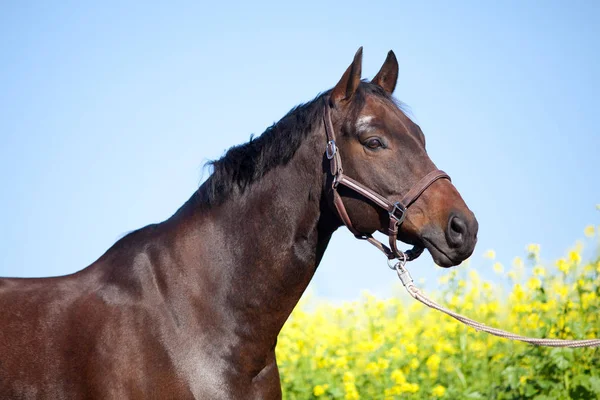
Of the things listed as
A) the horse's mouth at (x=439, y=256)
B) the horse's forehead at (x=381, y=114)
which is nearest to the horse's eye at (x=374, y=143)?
the horse's forehead at (x=381, y=114)

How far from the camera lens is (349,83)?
3838 millimetres

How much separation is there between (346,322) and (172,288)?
4.19 metres

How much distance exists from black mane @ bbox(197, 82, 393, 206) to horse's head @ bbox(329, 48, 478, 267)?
74mm

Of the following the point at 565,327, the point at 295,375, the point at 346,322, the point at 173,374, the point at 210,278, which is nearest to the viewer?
the point at 173,374

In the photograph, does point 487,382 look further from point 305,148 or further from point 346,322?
point 305,148

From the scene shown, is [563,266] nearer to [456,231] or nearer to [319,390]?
[319,390]

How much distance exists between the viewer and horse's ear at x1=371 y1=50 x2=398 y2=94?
14.1 feet

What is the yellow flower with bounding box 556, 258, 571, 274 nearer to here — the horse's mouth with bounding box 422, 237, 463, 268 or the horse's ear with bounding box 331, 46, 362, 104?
the horse's mouth with bounding box 422, 237, 463, 268

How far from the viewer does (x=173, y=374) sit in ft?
11.3

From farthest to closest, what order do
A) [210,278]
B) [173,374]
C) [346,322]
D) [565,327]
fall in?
[346,322] → [565,327] → [210,278] → [173,374]

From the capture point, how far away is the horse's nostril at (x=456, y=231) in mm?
3457

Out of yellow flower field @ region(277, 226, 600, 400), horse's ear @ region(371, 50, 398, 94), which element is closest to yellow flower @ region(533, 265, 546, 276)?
yellow flower field @ region(277, 226, 600, 400)

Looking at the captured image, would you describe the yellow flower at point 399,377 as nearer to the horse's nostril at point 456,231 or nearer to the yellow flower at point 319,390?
the yellow flower at point 319,390

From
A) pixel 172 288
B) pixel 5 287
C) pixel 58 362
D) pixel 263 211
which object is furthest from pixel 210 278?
pixel 5 287
